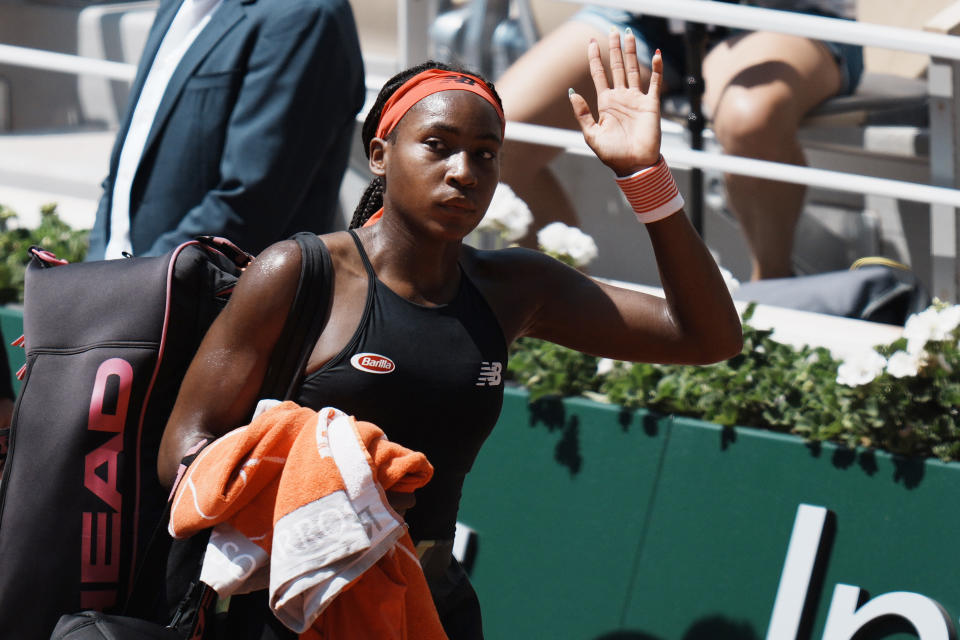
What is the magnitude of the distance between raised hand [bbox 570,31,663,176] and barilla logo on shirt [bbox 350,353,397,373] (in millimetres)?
531

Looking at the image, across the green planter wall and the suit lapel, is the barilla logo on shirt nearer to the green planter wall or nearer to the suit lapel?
the suit lapel

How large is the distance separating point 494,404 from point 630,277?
297cm

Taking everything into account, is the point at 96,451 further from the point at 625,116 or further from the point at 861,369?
the point at 861,369

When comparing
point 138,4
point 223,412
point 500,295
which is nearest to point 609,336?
point 500,295

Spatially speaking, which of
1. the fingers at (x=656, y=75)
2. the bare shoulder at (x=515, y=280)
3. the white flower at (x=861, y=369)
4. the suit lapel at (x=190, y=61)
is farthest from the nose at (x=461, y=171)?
the white flower at (x=861, y=369)

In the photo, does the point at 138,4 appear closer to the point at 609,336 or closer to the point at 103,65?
the point at 103,65

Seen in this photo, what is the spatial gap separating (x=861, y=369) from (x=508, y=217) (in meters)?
1.22

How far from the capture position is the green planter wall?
10.7 ft

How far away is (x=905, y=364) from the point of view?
326cm

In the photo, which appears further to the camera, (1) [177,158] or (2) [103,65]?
(2) [103,65]

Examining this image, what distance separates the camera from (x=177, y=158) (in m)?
3.09

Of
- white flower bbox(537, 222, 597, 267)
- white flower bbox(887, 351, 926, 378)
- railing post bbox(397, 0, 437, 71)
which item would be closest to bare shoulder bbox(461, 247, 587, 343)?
white flower bbox(887, 351, 926, 378)

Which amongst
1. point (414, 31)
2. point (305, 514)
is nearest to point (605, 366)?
point (414, 31)

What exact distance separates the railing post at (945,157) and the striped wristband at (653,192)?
7.41ft
